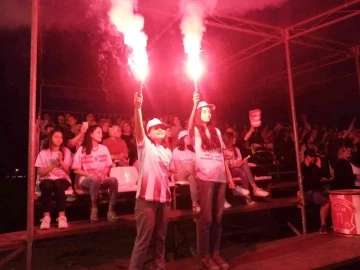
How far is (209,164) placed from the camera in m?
4.59

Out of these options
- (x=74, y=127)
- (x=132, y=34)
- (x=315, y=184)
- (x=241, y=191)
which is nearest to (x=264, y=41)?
(x=315, y=184)

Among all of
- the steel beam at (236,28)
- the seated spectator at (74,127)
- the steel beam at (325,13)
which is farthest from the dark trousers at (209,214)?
the seated spectator at (74,127)

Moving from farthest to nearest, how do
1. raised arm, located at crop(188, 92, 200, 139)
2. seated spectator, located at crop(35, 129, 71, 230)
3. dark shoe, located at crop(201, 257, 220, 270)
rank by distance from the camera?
seated spectator, located at crop(35, 129, 71, 230)
dark shoe, located at crop(201, 257, 220, 270)
raised arm, located at crop(188, 92, 200, 139)

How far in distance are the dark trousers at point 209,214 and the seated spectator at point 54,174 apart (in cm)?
Result: 204

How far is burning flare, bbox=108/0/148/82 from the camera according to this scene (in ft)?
14.3

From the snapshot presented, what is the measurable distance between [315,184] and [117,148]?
180 inches

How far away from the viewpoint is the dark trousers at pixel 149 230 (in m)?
3.91

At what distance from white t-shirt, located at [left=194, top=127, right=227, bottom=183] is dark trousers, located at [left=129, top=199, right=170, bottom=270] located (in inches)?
27.7

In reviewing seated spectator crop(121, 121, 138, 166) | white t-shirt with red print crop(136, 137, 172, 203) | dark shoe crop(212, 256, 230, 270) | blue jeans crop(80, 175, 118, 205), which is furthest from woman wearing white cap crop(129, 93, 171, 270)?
seated spectator crop(121, 121, 138, 166)

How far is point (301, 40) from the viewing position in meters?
8.71

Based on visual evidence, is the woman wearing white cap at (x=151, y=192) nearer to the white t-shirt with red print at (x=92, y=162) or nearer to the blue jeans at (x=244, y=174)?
the white t-shirt with red print at (x=92, y=162)

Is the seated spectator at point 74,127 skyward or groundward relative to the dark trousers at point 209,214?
skyward

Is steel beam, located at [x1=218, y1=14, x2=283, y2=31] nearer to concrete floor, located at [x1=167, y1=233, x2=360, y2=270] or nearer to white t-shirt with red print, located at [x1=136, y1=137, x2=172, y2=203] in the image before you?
white t-shirt with red print, located at [x1=136, y1=137, x2=172, y2=203]

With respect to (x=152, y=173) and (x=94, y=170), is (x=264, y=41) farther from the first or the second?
(x=152, y=173)
